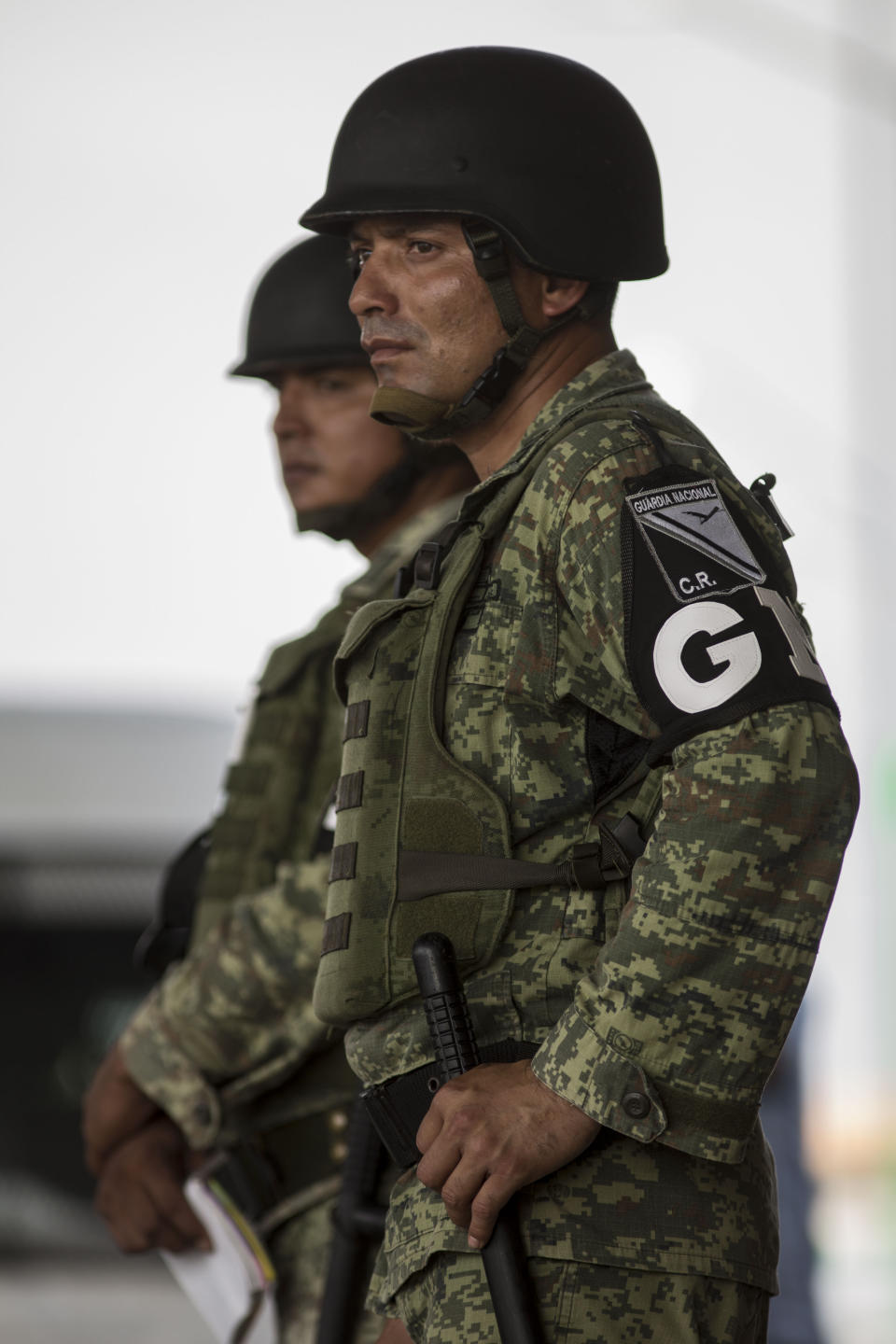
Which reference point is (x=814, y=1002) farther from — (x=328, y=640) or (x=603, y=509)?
(x=603, y=509)

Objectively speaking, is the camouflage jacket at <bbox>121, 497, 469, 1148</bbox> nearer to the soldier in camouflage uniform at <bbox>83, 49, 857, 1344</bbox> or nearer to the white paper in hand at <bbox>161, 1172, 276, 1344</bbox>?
the white paper in hand at <bbox>161, 1172, 276, 1344</bbox>

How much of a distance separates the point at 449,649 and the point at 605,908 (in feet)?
1.13

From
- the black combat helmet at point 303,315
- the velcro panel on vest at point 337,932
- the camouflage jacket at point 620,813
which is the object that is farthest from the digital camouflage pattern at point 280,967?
the camouflage jacket at point 620,813

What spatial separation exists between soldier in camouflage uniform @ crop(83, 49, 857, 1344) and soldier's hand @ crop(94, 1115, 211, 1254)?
117 cm

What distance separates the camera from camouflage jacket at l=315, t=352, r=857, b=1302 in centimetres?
171

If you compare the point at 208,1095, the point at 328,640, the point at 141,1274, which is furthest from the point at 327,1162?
the point at 141,1274

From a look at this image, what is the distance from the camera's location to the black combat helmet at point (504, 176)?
2.12 metres

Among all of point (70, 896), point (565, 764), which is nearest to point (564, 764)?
point (565, 764)

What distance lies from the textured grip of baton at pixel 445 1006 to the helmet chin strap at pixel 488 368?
0.67m

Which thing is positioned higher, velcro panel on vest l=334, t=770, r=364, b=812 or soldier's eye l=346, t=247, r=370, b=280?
soldier's eye l=346, t=247, r=370, b=280

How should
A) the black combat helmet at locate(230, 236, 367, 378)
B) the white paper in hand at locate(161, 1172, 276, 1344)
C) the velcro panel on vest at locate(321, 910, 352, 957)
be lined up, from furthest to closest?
the black combat helmet at locate(230, 236, 367, 378) → the white paper in hand at locate(161, 1172, 276, 1344) → the velcro panel on vest at locate(321, 910, 352, 957)

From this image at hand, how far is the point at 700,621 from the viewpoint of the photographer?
69.2 inches

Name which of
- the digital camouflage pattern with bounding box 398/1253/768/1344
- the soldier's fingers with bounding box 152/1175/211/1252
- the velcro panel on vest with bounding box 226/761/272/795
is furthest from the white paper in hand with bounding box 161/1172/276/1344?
the digital camouflage pattern with bounding box 398/1253/768/1344

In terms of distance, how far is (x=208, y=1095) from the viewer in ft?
9.71
